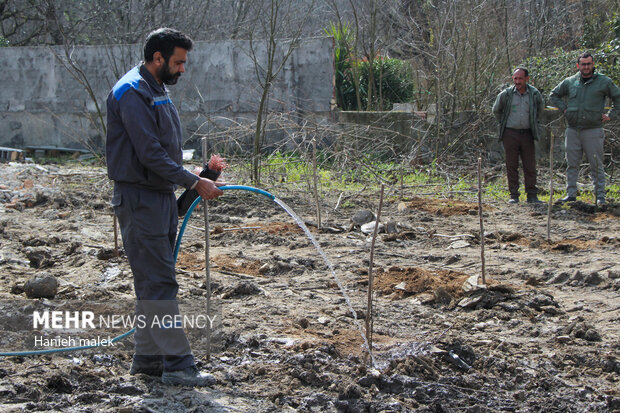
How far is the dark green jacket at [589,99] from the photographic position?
9.45 m

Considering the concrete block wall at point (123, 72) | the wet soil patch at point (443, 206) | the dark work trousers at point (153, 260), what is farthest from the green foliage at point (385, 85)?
the dark work trousers at point (153, 260)

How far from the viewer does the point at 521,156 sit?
33.4ft

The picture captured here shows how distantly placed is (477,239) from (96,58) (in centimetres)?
1114

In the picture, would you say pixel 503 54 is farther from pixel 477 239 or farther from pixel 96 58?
pixel 96 58

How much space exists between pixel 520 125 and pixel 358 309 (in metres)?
5.70

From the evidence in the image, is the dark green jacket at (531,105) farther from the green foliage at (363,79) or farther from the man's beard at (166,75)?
the man's beard at (166,75)

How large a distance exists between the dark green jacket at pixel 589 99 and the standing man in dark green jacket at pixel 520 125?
48 centimetres

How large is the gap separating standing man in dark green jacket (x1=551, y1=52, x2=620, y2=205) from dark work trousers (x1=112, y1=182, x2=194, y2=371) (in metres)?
7.42

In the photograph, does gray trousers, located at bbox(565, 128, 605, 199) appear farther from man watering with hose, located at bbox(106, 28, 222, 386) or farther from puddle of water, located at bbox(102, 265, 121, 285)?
man watering with hose, located at bbox(106, 28, 222, 386)

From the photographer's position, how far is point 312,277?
638cm

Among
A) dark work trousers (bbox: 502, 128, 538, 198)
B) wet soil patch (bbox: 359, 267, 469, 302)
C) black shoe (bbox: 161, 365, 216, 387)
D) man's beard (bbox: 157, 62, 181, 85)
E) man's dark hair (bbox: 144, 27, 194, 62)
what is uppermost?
man's dark hair (bbox: 144, 27, 194, 62)

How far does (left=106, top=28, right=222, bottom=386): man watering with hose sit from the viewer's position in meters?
3.67

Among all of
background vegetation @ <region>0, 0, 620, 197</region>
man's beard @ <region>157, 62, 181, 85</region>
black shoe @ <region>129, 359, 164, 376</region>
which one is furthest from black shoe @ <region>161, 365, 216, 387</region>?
background vegetation @ <region>0, 0, 620, 197</region>

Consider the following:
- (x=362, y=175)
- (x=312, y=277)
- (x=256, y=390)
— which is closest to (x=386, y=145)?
(x=362, y=175)
